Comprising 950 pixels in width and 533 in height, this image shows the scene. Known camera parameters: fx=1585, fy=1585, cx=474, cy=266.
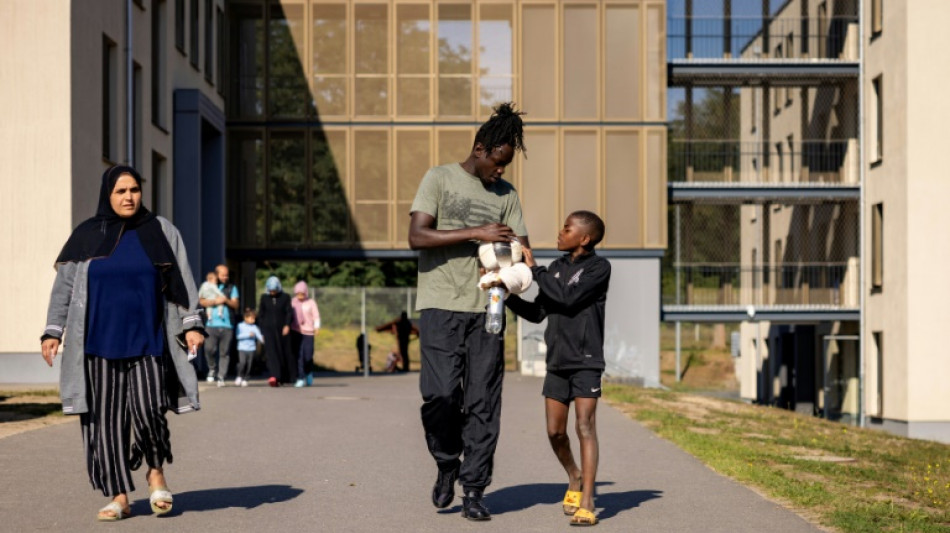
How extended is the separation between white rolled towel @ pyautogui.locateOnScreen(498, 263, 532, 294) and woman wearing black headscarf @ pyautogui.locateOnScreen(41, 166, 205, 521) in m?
1.65

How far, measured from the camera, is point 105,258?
8.02 metres

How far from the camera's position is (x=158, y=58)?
31.4m

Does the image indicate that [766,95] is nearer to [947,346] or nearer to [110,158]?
[947,346]

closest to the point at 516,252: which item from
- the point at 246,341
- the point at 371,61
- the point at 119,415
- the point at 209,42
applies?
the point at 119,415

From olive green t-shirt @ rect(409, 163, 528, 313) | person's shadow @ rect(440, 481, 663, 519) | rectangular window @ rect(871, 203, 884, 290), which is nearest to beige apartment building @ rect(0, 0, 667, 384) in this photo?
rectangular window @ rect(871, 203, 884, 290)

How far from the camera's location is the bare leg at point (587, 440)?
802 centimetres

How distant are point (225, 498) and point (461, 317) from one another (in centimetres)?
208

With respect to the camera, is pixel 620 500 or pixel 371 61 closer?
pixel 620 500

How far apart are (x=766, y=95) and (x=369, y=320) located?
12253mm

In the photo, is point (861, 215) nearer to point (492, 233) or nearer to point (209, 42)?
point (209, 42)

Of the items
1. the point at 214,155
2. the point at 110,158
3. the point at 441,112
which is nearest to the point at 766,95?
the point at 441,112

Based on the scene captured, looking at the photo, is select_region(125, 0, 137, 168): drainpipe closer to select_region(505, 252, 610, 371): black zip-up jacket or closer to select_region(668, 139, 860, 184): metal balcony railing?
select_region(668, 139, 860, 184): metal balcony railing

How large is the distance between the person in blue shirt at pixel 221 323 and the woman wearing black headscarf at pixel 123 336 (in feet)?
50.2

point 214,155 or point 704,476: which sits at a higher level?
point 214,155
